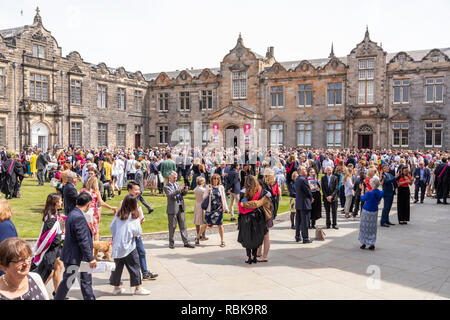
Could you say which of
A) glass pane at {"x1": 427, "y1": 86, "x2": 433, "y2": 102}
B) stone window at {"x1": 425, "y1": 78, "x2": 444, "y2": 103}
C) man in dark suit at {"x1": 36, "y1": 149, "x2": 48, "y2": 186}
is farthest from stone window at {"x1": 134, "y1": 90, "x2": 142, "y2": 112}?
glass pane at {"x1": 427, "y1": 86, "x2": 433, "y2": 102}

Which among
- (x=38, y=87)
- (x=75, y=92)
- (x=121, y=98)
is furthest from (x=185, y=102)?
(x=38, y=87)

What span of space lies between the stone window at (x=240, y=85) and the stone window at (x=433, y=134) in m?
16.9

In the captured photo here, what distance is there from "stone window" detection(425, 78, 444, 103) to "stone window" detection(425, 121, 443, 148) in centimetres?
194

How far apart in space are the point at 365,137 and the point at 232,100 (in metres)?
13.4

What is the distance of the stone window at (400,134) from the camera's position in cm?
3450

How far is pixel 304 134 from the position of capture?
3841 centimetres

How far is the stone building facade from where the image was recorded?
107 ft

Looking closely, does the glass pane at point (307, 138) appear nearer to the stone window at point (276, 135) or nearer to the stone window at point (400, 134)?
the stone window at point (276, 135)

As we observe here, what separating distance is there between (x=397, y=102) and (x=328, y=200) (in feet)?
86.8

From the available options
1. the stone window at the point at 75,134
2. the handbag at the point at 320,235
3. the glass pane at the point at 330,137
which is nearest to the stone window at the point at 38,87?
the stone window at the point at 75,134
